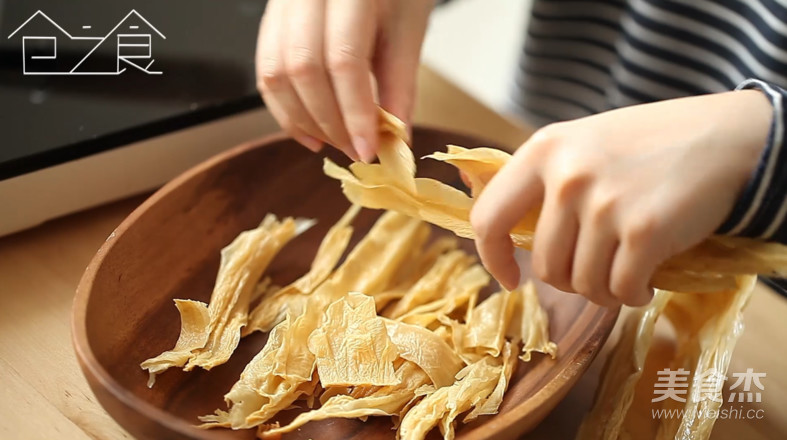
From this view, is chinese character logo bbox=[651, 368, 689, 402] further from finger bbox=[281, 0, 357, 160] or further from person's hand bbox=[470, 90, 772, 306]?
finger bbox=[281, 0, 357, 160]

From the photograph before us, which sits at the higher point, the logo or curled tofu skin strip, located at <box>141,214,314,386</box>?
curled tofu skin strip, located at <box>141,214,314,386</box>

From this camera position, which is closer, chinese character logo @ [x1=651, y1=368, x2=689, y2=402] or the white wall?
chinese character logo @ [x1=651, y1=368, x2=689, y2=402]

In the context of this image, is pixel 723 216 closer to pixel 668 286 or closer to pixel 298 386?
pixel 668 286

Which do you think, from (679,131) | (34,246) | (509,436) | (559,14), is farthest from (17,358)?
(559,14)

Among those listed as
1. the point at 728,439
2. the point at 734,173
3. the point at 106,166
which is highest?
the point at 734,173

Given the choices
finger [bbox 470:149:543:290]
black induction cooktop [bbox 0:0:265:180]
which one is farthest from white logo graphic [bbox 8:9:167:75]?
finger [bbox 470:149:543:290]

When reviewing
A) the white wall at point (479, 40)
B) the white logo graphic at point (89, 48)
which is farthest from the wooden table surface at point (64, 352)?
the white wall at point (479, 40)

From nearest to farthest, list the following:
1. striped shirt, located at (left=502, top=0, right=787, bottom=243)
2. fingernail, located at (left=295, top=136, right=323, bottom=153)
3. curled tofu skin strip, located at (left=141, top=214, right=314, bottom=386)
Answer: curled tofu skin strip, located at (left=141, top=214, right=314, bottom=386) → fingernail, located at (left=295, top=136, right=323, bottom=153) → striped shirt, located at (left=502, top=0, right=787, bottom=243)
